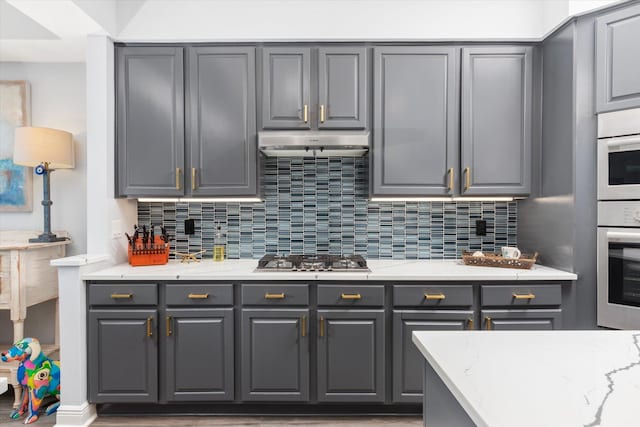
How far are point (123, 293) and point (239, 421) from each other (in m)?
1.12

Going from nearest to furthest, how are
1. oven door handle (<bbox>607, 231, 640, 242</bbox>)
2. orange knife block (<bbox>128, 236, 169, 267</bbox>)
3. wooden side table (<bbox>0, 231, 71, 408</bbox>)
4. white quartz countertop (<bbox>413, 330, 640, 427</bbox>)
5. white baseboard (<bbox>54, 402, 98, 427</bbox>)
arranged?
white quartz countertop (<bbox>413, 330, 640, 427</bbox>)
oven door handle (<bbox>607, 231, 640, 242</bbox>)
white baseboard (<bbox>54, 402, 98, 427</bbox>)
wooden side table (<bbox>0, 231, 71, 408</bbox>)
orange knife block (<bbox>128, 236, 169, 267</bbox>)

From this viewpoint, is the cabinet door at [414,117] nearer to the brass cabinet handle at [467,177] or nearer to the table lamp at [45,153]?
the brass cabinet handle at [467,177]

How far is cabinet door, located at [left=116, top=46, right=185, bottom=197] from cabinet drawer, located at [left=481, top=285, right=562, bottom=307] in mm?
2250

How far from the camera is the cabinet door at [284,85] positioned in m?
2.55

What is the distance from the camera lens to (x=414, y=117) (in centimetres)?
256

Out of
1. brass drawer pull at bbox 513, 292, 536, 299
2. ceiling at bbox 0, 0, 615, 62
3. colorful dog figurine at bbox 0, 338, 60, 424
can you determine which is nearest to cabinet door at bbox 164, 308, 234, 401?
colorful dog figurine at bbox 0, 338, 60, 424

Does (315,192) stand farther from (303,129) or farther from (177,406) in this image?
(177,406)

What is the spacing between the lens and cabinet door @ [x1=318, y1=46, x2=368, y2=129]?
2549 mm

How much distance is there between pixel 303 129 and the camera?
257 cm

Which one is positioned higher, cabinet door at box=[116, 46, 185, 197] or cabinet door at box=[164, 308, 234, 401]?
cabinet door at box=[116, 46, 185, 197]

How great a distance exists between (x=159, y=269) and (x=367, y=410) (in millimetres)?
1695

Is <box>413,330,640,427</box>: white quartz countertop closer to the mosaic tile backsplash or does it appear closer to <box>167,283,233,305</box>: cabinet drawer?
<box>167,283,233,305</box>: cabinet drawer

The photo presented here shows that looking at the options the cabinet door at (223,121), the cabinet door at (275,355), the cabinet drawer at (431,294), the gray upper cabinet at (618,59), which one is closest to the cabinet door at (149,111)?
the cabinet door at (223,121)

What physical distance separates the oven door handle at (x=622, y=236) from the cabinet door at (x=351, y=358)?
4.81ft
